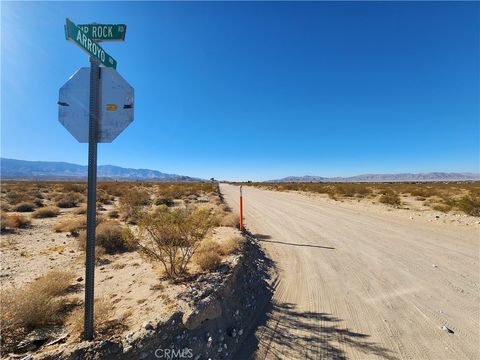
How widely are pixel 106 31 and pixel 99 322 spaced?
3.78m

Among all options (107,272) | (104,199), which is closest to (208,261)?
(107,272)

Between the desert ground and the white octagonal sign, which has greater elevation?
the white octagonal sign

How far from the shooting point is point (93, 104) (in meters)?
2.83

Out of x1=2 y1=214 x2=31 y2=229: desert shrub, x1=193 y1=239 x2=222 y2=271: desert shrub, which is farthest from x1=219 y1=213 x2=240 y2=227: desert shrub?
x1=2 y1=214 x2=31 y2=229: desert shrub

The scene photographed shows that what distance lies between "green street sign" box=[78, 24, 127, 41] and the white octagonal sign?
1.30 feet

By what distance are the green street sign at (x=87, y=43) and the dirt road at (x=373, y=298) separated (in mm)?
4054

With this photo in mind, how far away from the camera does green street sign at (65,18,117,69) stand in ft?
8.46

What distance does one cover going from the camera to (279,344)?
3.71m

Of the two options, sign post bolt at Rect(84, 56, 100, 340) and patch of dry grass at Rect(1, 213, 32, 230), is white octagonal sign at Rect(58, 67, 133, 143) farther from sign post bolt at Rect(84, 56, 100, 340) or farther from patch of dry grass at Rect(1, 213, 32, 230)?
patch of dry grass at Rect(1, 213, 32, 230)

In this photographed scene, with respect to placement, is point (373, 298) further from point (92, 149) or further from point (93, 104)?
point (93, 104)

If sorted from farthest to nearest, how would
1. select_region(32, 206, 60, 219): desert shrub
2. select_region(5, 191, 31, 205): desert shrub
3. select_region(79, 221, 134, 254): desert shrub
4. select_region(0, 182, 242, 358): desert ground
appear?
select_region(5, 191, 31, 205): desert shrub < select_region(32, 206, 60, 219): desert shrub < select_region(79, 221, 134, 254): desert shrub < select_region(0, 182, 242, 358): desert ground

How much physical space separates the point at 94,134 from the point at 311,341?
384 cm

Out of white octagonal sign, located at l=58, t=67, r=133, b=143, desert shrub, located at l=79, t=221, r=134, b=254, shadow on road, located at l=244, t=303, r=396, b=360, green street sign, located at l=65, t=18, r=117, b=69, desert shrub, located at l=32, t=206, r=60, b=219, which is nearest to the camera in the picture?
green street sign, located at l=65, t=18, r=117, b=69

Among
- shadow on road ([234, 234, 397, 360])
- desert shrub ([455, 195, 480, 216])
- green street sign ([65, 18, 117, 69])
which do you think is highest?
green street sign ([65, 18, 117, 69])
